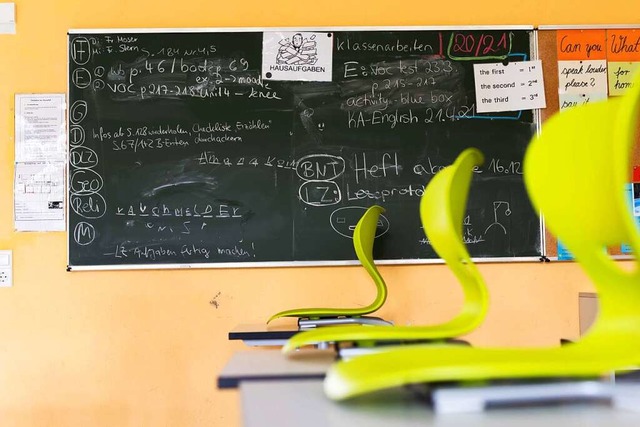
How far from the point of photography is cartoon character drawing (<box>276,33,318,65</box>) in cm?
375

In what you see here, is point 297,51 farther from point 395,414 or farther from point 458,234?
point 395,414

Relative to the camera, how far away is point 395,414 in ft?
3.12

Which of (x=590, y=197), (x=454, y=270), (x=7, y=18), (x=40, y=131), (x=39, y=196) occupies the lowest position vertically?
(x=454, y=270)

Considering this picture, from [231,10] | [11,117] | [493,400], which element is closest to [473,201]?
[231,10]

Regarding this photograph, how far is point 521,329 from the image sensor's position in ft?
12.2

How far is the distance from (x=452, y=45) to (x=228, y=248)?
1.63 metres

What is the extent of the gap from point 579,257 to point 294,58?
286 cm

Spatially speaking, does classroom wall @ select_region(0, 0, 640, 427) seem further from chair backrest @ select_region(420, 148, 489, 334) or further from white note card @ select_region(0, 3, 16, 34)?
chair backrest @ select_region(420, 148, 489, 334)

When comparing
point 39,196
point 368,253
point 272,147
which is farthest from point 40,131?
point 368,253

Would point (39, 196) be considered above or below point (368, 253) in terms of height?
above

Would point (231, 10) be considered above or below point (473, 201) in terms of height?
above

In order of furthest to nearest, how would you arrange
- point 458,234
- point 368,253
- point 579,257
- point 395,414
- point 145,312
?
point 145,312, point 368,253, point 458,234, point 579,257, point 395,414

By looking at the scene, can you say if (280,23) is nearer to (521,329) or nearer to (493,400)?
(521,329)

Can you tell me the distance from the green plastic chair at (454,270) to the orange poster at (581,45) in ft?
8.13
